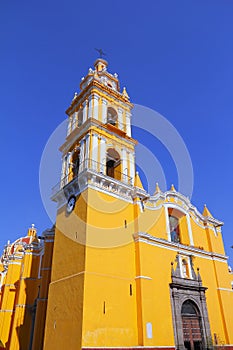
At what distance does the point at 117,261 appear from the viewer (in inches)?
598

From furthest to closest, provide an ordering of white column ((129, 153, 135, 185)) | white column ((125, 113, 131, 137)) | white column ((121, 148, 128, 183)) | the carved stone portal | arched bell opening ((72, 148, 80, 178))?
white column ((125, 113, 131, 137)), arched bell opening ((72, 148, 80, 178)), white column ((129, 153, 135, 185)), white column ((121, 148, 128, 183)), the carved stone portal

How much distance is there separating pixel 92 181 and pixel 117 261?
15.2 ft

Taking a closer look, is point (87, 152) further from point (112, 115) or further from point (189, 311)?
point (189, 311)

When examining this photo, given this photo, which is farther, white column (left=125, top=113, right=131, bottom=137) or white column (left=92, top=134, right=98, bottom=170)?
white column (left=125, top=113, right=131, bottom=137)

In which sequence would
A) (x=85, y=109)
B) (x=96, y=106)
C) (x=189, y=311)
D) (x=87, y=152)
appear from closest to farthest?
1. (x=189, y=311)
2. (x=87, y=152)
3. (x=96, y=106)
4. (x=85, y=109)

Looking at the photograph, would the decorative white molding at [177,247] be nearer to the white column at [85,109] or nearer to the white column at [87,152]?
the white column at [87,152]

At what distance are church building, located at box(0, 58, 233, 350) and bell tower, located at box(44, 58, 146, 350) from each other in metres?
0.05

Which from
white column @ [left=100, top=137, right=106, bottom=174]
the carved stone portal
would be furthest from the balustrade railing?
the carved stone portal

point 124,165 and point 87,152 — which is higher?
point 124,165

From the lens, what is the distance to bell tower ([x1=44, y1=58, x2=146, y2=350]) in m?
13.2

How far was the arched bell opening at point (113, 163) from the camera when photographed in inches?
773

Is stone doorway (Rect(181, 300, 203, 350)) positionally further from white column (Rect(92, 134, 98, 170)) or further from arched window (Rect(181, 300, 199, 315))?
white column (Rect(92, 134, 98, 170))

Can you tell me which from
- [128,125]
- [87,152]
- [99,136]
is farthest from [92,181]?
[128,125]

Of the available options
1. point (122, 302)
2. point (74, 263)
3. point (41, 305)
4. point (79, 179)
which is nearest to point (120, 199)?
point (79, 179)
